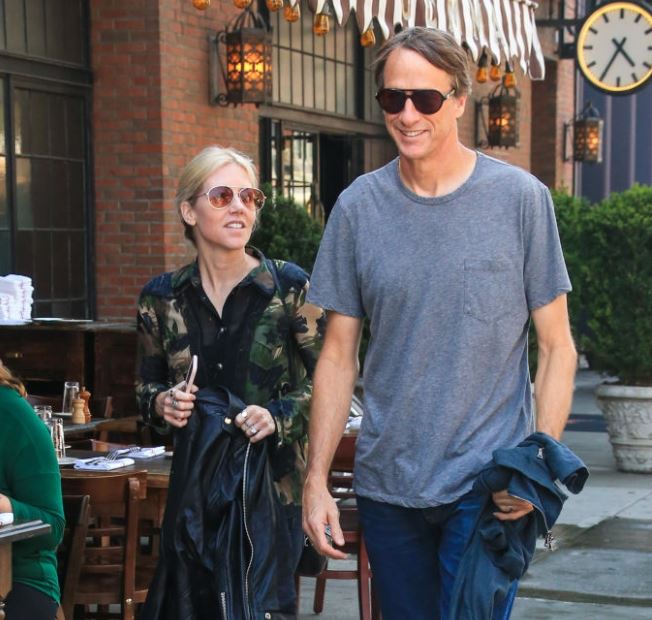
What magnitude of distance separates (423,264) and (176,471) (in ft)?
3.92

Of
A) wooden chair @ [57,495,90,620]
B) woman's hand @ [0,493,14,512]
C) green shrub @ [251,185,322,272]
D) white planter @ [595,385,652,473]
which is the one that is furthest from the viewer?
white planter @ [595,385,652,473]

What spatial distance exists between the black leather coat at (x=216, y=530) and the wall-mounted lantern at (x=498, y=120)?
11441mm

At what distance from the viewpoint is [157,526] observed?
606 cm

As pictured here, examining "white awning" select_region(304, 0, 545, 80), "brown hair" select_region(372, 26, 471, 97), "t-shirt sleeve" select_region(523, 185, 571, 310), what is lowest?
"t-shirt sleeve" select_region(523, 185, 571, 310)

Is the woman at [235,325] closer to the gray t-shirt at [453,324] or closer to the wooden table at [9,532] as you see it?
the wooden table at [9,532]

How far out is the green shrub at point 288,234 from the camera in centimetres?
1011

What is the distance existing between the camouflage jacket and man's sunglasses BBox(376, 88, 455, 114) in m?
1.19

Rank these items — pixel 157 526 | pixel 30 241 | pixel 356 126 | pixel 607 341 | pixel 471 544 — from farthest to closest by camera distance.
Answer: pixel 356 126
pixel 607 341
pixel 30 241
pixel 157 526
pixel 471 544

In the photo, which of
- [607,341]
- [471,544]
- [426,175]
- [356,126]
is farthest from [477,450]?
[356,126]

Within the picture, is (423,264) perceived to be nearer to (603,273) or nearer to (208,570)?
(208,570)

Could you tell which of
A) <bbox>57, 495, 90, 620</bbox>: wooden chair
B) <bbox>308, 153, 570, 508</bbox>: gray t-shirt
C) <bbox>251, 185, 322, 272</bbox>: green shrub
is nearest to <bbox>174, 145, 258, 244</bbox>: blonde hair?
<bbox>57, 495, 90, 620</bbox>: wooden chair

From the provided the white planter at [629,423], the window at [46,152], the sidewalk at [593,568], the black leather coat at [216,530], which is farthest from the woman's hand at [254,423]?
the white planter at [629,423]

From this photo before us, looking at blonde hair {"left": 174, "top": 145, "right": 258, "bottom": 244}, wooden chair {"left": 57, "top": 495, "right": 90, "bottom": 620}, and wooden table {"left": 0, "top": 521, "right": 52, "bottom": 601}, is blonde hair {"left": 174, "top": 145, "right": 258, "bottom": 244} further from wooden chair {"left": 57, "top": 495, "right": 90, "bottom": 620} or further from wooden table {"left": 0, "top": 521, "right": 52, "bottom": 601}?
wooden table {"left": 0, "top": 521, "right": 52, "bottom": 601}

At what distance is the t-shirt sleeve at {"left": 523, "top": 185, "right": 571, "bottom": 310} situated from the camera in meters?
3.49
